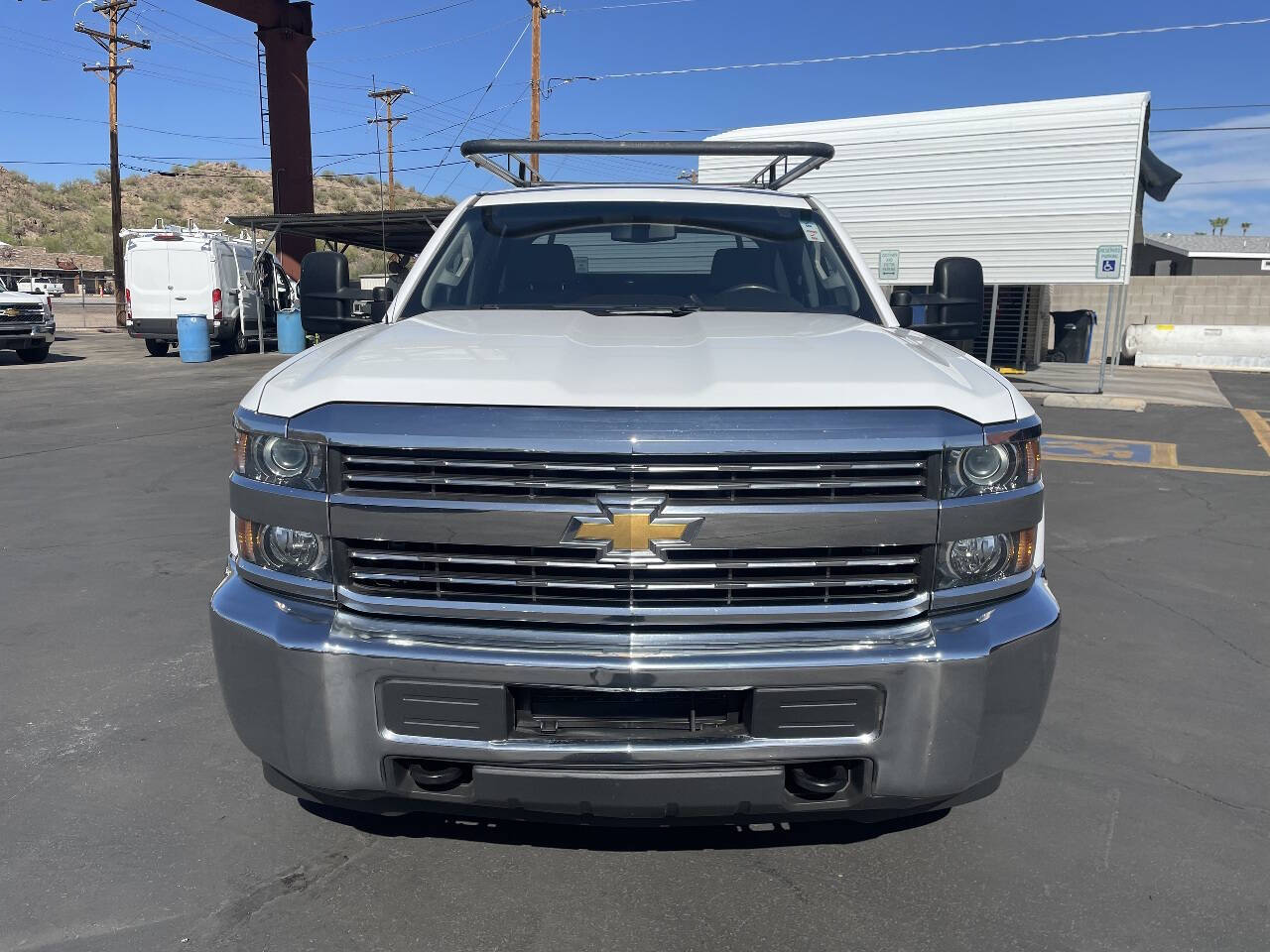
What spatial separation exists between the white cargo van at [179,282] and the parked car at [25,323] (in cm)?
179

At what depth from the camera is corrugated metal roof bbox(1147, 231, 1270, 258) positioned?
4741cm

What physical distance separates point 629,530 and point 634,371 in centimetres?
43

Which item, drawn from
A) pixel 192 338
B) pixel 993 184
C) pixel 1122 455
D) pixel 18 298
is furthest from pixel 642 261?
pixel 18 298

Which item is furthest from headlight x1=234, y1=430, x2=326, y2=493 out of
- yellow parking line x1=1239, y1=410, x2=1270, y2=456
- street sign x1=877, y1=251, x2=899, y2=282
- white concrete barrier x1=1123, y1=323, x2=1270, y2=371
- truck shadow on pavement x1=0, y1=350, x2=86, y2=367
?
white concrete barrier x1=1123, y1=323, x2=1270, y2=371

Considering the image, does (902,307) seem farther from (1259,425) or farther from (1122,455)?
(1259,425)

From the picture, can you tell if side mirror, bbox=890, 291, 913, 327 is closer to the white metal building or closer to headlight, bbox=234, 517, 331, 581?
headlight, bbox=234, 517, 331, 581

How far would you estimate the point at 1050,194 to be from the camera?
52.3 ft

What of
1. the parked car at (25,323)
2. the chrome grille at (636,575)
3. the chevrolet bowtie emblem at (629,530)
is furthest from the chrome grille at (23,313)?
the chevrolet bowtie emblem at (629,530)

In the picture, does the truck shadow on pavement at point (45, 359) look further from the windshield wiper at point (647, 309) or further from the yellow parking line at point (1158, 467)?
the windshield wiper at point (647, 309)

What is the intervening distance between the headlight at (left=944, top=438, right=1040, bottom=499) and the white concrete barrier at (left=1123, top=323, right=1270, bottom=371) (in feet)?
80.6

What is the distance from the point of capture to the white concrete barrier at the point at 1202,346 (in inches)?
918

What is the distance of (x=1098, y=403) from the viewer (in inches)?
581

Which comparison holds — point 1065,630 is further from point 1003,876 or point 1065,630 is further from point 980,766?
point 980,766

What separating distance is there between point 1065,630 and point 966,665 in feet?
9.09
